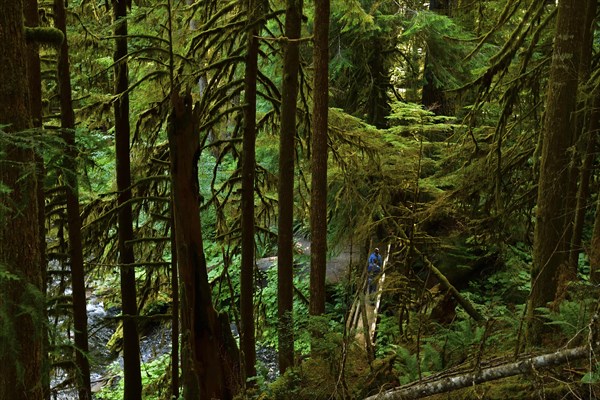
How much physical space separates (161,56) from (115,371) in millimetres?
9656

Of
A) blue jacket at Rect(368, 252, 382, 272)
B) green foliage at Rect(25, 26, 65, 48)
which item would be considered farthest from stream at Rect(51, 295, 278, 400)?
green foliage at Rect(25, 26, 65, 48)

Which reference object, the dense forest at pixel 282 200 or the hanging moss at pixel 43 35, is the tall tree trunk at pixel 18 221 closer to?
the dense forest at pixel 282 200

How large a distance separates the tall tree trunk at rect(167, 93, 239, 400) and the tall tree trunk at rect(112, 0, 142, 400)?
2.47 meters

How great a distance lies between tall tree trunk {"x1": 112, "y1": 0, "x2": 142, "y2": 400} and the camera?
7988 millimetres

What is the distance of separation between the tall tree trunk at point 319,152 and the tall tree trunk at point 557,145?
328cm

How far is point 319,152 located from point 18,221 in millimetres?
4616

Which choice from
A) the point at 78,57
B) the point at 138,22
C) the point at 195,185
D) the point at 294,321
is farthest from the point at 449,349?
the point at 78,57

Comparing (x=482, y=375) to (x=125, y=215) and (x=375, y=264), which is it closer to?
(x=125, y=215)

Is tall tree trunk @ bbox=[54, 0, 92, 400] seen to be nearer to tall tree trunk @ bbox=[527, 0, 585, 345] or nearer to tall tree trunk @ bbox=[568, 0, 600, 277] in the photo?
tall tree trunk @ bbox=[527, 0, 585, 345]

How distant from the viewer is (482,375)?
143 inches

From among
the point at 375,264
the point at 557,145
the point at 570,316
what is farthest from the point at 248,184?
the point at 375,264

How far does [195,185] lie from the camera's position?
5.49m

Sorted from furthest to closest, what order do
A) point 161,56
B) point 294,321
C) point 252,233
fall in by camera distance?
point 161,56 < point 252,233 < point 294,321

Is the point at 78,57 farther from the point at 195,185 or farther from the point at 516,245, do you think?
the point at 516,245
